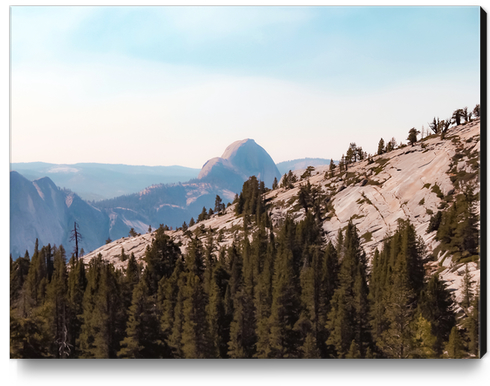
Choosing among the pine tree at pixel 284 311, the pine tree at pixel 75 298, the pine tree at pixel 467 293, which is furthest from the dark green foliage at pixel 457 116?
the pine tree at pixel 75 298

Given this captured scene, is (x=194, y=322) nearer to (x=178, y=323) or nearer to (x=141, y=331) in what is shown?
(x=178, y=323)

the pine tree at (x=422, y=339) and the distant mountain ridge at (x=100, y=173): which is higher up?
the distant mountain ridge at (x=100, y=173)

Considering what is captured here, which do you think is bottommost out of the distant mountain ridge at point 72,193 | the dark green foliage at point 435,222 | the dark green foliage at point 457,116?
the dark green foliage at point 435,222

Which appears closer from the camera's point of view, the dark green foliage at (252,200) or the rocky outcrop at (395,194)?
the rocky outcrop at (395,194)

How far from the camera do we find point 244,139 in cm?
2525

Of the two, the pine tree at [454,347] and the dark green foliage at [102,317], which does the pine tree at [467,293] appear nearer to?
the pine tree at [454,347]

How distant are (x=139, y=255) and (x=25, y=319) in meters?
38.3

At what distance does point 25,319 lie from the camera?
66.3 feet

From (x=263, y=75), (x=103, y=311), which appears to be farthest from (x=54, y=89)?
(x=103, y=311)

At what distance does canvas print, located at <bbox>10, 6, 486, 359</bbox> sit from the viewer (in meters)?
20.4

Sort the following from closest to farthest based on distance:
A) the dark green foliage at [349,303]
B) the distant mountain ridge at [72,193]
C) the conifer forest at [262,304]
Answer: the conifer forest at [262,304] → the distant mountain ridge at [72,193] → the dark green foliage at [349,303]

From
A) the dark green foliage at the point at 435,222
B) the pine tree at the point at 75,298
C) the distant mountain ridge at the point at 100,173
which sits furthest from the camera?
the dark green foliage at the point at 435,222

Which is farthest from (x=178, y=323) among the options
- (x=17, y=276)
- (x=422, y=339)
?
(x=422, y=339)

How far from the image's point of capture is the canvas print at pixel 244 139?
20422 mm
